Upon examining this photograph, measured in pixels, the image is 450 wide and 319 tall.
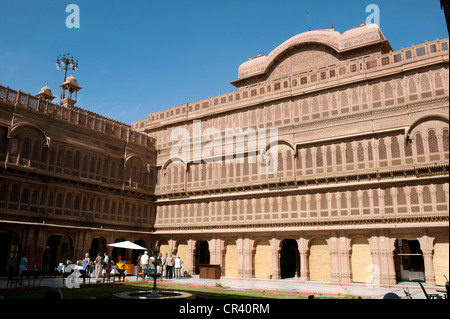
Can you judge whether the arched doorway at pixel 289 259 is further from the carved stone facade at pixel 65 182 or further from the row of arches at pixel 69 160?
the row of arches at pixel 69 160

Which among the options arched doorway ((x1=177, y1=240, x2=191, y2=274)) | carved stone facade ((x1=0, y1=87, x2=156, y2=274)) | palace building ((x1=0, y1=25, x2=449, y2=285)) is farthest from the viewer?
arched doorway ((x1=177, y1=240, x2=191, y2=274))

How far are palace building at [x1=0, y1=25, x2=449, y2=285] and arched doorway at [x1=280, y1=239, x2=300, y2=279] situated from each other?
0.15 metres

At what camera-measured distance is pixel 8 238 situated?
2562cm

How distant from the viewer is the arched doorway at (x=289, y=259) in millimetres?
→ 28875

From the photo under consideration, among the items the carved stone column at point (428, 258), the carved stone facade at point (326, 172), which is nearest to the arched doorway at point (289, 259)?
the carved stone facade at point (326, 172)

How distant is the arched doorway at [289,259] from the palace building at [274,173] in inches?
6.0

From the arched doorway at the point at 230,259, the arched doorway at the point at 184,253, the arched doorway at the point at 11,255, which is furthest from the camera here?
the arched doorway at the point at 184,253

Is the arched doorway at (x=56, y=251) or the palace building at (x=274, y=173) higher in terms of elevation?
the palace building at (x=274, y=173)

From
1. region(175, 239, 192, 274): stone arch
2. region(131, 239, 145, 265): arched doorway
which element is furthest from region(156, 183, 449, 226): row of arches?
region(131, 239, 145, 265): arched doorway

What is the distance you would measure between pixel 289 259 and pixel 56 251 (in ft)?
59.0

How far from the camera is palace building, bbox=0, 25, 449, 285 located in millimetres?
21984

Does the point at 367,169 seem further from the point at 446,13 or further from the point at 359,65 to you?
the point at 446,13

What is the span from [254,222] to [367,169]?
845cm

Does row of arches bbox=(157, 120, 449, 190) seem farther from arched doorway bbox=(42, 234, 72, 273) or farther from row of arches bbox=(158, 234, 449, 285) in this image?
arched doorway bbox=(42, 234, 72, 273)
